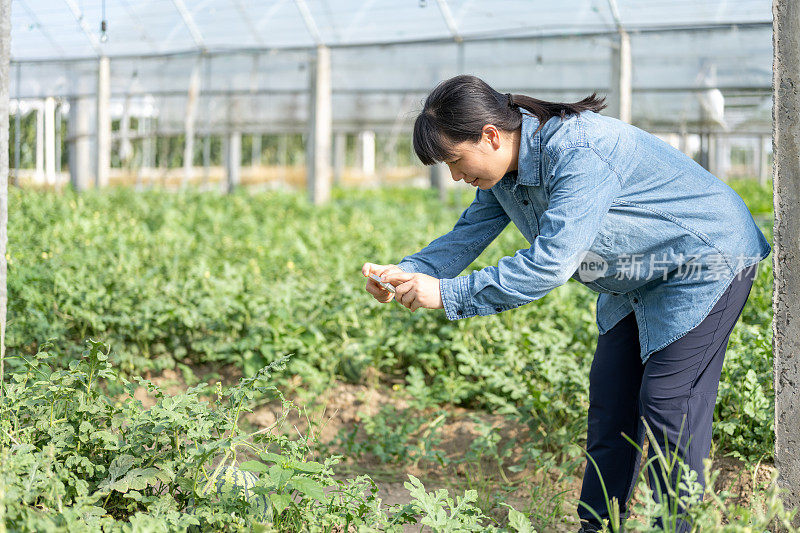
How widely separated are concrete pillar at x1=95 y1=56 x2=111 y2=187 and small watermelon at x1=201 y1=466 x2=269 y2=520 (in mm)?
11003

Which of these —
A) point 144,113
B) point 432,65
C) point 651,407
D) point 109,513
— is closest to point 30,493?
point 109,513

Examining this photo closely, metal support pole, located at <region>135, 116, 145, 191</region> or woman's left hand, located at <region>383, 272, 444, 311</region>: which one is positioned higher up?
metal support pole, located at <region>135, 116, 145, 191</region>

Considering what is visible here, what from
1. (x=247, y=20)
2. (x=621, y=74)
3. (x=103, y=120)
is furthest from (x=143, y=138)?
(x=621, y=74)

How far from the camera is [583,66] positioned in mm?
11906

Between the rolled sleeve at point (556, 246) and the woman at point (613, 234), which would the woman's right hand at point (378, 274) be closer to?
the woman at point (613, 234)

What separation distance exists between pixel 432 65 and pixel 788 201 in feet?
32.4

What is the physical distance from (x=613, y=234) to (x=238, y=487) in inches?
44.6

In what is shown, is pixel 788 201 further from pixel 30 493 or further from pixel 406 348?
pixel 30 493

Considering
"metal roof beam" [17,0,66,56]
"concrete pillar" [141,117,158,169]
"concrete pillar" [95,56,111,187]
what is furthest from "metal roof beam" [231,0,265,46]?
"concrete pillar" [141,117,158,169]

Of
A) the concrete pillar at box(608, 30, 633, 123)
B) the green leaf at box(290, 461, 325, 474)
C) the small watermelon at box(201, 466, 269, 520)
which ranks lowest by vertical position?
the small watermelon at box(201, 466, 269, 520)

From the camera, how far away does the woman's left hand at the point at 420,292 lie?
1.88 m

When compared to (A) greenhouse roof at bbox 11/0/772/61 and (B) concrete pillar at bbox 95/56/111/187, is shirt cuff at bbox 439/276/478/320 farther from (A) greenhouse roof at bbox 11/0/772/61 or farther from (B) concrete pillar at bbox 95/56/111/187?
(B) concrete pillar at bbox 95/56/111/187

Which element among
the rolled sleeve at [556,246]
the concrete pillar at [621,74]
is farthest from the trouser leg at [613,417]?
the concrete pillar at [621,74]

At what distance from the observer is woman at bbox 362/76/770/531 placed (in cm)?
183
